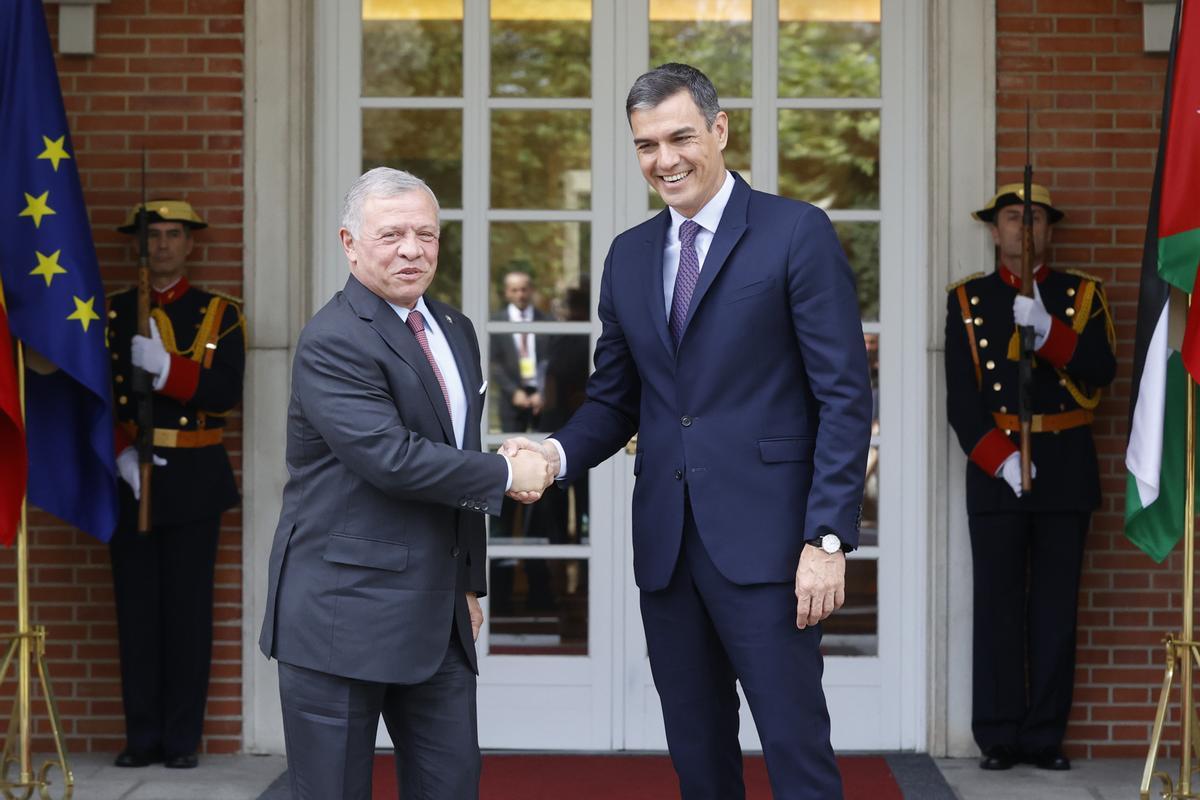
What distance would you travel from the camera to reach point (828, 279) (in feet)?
9.46

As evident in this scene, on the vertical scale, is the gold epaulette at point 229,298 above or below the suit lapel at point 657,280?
above

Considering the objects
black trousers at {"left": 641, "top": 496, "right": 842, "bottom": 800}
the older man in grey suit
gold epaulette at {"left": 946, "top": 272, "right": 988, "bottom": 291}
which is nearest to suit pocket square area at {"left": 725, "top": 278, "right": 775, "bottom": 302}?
black trousers at {"left": 641, "top": 496, "right": 842, "bottom": 800}

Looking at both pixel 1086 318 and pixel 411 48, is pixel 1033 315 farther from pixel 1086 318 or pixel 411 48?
pixel 411 48

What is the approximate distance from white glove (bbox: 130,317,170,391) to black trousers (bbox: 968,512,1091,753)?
8.25ft

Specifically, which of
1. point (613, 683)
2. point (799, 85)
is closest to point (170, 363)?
point (613, 683)

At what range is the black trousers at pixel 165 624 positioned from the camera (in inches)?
191

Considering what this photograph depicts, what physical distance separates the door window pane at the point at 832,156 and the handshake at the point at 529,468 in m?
2.29

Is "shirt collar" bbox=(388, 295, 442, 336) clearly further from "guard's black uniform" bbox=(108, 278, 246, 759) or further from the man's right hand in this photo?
"guard's black uniform" bbox=(108, 278, 246, 759)

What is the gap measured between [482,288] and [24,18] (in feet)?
5.33

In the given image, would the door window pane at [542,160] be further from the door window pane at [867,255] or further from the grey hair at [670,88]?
the grey hair at [670,88]

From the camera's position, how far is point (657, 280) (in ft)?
9.97

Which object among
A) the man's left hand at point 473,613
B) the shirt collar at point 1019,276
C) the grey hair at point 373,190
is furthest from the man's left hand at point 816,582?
the shirt collar at point 1019,276

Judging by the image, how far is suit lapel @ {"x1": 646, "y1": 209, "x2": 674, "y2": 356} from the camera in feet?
9.82

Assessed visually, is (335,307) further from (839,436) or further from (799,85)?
(799,85)
